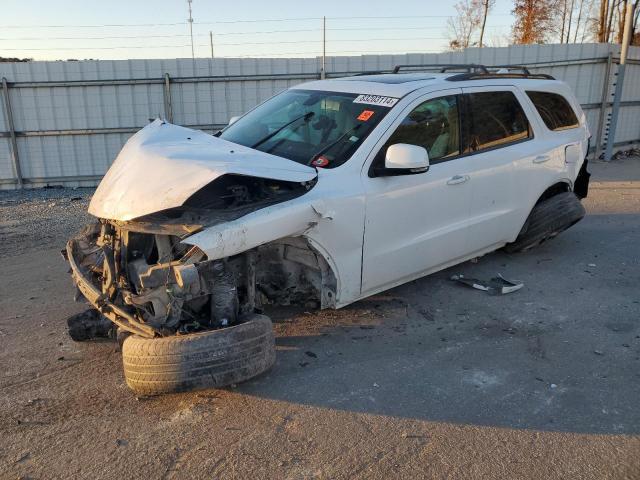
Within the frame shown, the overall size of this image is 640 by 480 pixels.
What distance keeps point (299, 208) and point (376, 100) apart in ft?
4.55

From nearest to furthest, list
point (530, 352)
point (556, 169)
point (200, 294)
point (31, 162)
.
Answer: point (200, 294) → point (530, 352) → point (556, 169) → point (31, 162)

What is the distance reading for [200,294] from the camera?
342 cm

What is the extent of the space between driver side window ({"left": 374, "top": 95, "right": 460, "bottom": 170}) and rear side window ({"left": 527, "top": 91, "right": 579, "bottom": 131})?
1.37 m

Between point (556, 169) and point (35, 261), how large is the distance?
5657 millimetres

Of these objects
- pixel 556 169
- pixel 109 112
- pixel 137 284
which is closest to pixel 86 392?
pixel 137 284

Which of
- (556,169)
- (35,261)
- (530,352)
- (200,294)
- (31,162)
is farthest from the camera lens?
(31,162)

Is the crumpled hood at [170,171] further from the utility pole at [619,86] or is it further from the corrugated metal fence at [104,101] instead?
the utility pole at [619,86]

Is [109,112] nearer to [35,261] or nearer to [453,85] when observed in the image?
[35,261]

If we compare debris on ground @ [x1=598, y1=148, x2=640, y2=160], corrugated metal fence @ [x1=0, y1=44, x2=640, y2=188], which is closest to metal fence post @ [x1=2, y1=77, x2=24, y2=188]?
corrugated metal fence @ [x1=0, y1=44, x2=640, y2=188]

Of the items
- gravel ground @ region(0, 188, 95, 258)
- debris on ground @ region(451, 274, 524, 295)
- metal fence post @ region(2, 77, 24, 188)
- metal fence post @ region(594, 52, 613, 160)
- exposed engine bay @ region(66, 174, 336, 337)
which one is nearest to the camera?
exposed engine bay @ region(66, 174, 336, 337)

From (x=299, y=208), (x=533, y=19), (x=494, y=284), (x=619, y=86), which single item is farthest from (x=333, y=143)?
(x=533, y=19)

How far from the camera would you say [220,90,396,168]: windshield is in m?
4.20

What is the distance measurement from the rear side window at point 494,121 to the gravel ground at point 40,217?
4878 mm

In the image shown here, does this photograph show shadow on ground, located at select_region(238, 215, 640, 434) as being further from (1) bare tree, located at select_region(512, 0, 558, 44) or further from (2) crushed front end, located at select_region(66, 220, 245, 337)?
(1) bare tree, located at select_region(512, 0, 558, 44)
